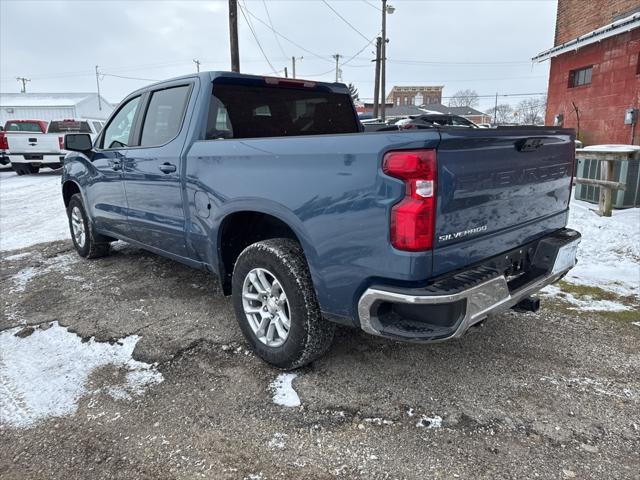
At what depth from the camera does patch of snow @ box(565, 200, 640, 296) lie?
177 inches

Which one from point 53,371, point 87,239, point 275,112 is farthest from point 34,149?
point 53,371

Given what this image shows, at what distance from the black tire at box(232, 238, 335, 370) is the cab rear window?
1572cm

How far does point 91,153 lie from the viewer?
4.87m

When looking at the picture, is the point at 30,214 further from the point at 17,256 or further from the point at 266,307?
the point at 266,307

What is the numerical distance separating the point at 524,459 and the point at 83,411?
7.69ft

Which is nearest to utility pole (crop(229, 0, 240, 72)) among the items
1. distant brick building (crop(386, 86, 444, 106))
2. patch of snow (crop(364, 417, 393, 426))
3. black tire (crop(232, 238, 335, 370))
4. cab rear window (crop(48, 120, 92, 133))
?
cab rear window (crop(48, 120, 92, 133))

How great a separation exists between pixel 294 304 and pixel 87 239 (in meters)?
3.80

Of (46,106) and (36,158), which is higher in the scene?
(46,106)

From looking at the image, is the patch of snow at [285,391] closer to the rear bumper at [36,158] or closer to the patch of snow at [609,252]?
the patch of snow at [609,252]

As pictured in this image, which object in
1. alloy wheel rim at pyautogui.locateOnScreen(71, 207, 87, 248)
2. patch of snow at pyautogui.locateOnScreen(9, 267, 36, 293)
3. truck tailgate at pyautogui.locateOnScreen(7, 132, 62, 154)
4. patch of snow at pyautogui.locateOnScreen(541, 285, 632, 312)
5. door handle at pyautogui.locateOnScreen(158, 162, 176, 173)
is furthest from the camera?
truck tailgate at pyautogui.locateOnScreen(7, 132, 62, 154)

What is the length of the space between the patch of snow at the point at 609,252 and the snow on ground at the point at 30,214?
22.9 feet

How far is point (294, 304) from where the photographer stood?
266 centimetres

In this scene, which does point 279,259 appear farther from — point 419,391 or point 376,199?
point 419,391

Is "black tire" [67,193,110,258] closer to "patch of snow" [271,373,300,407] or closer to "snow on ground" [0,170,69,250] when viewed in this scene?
"snow on ground" [0,170,69,250]
